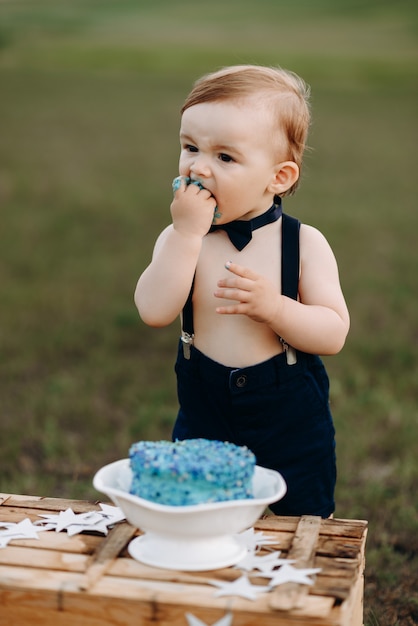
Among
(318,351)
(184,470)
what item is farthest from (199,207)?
(184,470)

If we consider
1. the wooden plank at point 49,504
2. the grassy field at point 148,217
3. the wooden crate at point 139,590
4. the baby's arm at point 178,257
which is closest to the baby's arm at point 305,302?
the baby's arm at point 178,257

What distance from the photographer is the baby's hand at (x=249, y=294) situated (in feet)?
7.35

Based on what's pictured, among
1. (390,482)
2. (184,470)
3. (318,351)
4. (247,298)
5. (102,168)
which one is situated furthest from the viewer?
(102,168)

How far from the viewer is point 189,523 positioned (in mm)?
1962

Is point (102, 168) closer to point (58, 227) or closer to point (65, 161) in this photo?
point (65, 161)

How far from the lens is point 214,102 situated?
90.9 inches

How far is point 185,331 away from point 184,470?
66 centimetres

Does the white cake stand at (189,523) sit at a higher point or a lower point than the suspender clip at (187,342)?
lower

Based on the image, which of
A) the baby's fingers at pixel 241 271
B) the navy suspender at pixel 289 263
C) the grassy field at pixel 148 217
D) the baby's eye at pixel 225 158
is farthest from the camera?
the grassy field at pixel 148 217

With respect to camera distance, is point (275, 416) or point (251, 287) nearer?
point (251, 287)

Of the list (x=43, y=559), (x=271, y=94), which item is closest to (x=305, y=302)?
(x=271, y=94)

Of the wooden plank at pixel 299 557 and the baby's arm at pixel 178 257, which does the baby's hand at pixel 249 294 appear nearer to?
the baby's arm at pixel 178 257

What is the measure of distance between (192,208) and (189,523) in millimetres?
769

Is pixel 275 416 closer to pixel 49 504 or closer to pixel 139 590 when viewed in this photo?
pixel 49 504
